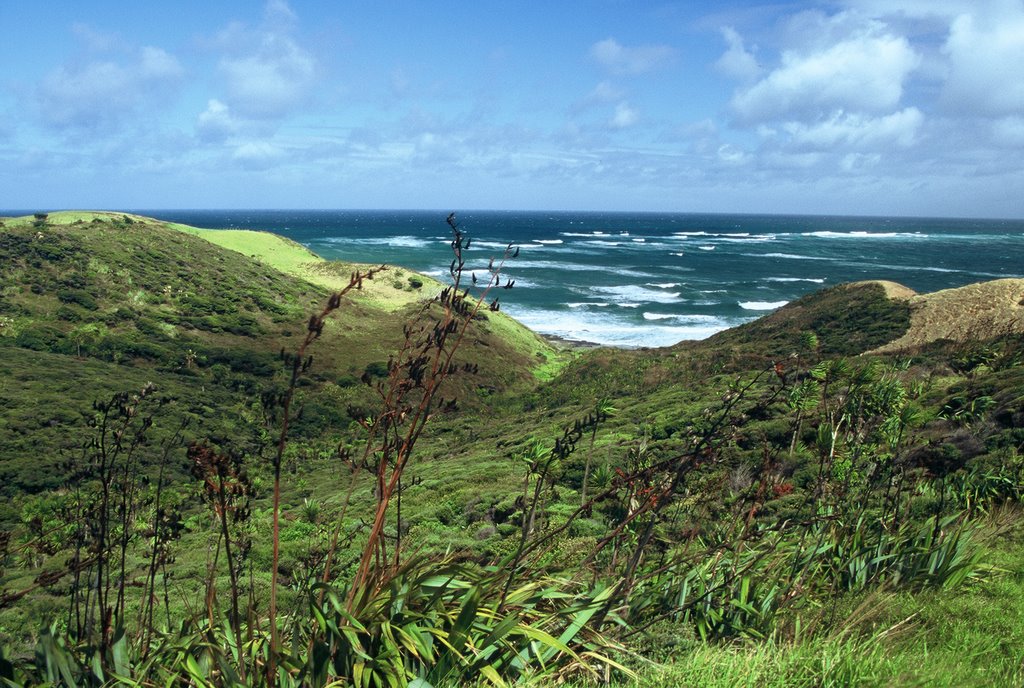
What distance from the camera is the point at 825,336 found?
28.0 meters

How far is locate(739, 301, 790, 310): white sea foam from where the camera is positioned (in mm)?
56853

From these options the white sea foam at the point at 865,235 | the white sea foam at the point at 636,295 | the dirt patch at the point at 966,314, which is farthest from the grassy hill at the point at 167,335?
the white sea foam at the point at 865,235

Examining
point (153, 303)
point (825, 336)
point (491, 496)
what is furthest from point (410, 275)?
point (491, 496)

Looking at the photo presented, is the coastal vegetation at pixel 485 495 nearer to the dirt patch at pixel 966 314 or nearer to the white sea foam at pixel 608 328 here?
the dirt patch at pixel 966 314

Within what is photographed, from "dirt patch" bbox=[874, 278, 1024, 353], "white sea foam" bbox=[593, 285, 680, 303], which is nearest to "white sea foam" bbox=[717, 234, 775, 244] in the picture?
"white sea foam" bbox=[593, 285, 680, 303]

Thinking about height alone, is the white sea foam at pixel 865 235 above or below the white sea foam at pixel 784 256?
above

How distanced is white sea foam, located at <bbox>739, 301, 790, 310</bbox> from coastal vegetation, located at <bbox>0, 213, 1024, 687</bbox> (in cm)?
2364

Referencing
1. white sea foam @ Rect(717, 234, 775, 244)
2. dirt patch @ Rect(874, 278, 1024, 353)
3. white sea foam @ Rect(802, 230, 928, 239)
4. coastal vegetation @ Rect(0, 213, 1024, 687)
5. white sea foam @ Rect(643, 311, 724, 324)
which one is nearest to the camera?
coastal vegetation @ Rect(0, 213, 1024, 687)

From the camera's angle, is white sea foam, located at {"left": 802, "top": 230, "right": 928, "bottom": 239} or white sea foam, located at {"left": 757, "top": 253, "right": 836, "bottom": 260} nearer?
white sea foam, located at {"left": 757, "top": 253, "right": 836, "bottom": 260}

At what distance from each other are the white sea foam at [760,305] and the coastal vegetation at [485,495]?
A: 2364cm

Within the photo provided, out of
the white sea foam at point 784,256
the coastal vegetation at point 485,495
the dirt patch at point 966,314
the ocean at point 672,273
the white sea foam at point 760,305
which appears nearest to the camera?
the coastal vegetation at point 485,495

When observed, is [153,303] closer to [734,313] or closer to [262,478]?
[262,478]

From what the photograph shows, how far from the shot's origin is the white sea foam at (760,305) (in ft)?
187

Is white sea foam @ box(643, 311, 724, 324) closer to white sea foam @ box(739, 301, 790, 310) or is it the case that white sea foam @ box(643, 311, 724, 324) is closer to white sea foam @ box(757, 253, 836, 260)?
white sea foam @ box(739, 301, 790, 310)
